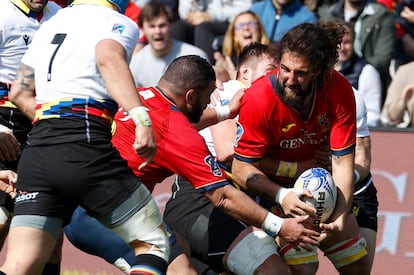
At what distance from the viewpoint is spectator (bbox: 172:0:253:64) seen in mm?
11117

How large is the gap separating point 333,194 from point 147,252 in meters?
1.31

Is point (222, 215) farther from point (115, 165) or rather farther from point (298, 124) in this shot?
point (115, 165)

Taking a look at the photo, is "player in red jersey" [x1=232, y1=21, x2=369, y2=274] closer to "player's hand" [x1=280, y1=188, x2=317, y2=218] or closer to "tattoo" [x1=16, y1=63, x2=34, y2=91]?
"player's hand" [x1=280, y1=188, x2=317, y2=218]

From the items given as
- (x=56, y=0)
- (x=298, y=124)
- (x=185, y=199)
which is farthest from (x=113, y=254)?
(x=56, y=0)

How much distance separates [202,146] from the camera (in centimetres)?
632

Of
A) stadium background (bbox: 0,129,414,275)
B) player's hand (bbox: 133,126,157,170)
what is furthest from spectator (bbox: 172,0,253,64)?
player's hand (bbox: 133,126,157,170)

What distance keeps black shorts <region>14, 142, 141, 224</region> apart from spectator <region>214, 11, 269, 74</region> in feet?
14.9

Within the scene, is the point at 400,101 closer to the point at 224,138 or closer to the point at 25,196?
the point at 224,138

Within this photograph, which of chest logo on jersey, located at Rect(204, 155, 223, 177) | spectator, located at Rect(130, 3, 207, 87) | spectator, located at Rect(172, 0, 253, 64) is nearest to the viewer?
chest logo on jersey, located at Rect(204, 155, 223, 177)

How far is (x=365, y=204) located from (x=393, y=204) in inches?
47.6

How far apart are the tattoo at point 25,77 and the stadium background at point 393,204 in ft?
9.75

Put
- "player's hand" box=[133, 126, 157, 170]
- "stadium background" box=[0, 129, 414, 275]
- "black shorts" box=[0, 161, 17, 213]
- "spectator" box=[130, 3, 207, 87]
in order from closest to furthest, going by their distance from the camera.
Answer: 1. "player's hand" box=[133, 126, 157, 170]
2. "black shorts" box=[0, 161, 17, 213]
3. "stadium background" box=[0, 129, 414, 275]
4. "spectator" box=[130, 3, 207, 87]

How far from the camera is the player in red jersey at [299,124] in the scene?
6504mm

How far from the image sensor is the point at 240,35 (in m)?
10.5
